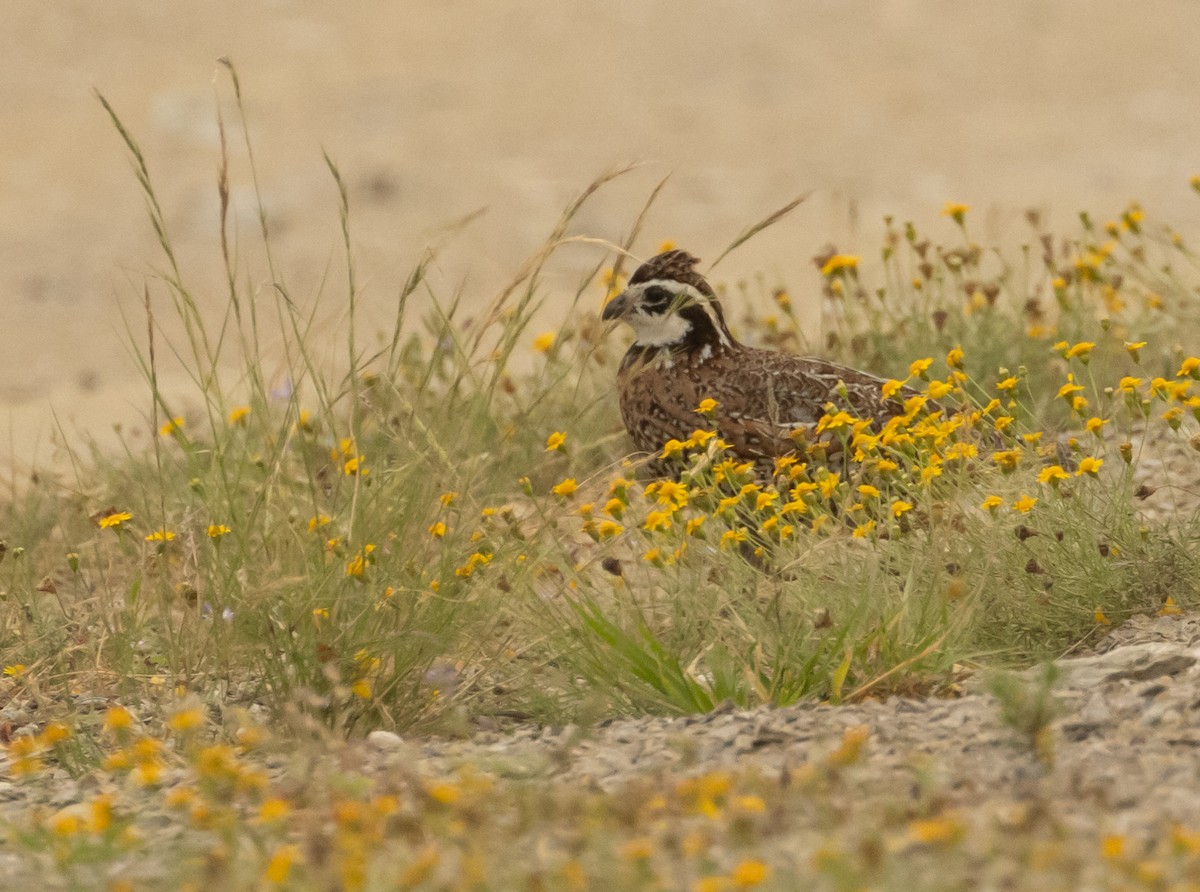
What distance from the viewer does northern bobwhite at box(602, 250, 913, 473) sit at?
22.2 ft

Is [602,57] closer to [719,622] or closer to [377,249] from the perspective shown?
[377,249]

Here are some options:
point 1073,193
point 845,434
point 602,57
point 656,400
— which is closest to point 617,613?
point 845,434

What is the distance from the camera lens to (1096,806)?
3850mm

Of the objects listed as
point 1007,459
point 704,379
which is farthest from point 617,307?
point 1007,459

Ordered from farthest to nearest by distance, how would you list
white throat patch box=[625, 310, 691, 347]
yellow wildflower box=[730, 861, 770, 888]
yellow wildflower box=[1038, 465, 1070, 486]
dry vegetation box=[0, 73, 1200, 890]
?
1. white throat patch box=[625, 310, 691, 347]
2. yellow wildflower box=[1038, 465, 1070, 486]
3. dry vegetation box=[0, 73, 1200, 890]
4. yellow wildflower box=[730, 861, 770, 888]

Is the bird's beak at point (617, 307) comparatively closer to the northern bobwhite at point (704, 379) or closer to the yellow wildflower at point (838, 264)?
the northern bobwhite at point (704, 379)

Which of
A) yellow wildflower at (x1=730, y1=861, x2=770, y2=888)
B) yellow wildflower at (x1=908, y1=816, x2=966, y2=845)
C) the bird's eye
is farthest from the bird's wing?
yellow wildflower at (x1=730, y1=861, x2=770, y2=888)

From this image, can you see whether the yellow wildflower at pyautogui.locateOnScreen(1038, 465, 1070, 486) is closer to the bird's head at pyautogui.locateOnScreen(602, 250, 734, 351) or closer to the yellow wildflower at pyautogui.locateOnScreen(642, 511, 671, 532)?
the yellow wildflower at pyautogui.locateOnScreen(642, 511, 671, 532)

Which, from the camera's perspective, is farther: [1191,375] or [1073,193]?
[1073,193]

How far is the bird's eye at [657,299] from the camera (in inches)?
284

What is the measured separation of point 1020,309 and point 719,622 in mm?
3946

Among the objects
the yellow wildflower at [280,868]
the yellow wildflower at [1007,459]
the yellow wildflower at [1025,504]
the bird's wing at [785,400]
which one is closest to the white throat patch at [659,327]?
the bird's wing at [785,400]

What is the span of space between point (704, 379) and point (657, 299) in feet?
1.25

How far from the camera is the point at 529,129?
16.8 meters
